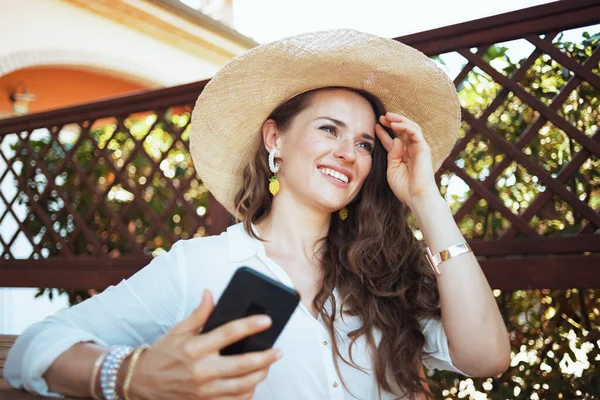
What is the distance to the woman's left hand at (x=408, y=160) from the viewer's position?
1861mm

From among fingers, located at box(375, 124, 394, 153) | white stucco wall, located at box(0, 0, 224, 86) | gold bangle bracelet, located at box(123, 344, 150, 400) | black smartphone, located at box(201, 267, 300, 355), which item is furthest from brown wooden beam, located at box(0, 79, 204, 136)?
black smartphone, located at box(201, 267, 300, 355)

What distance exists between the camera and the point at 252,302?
97cm

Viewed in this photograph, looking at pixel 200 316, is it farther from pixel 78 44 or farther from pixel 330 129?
pixel 78 44

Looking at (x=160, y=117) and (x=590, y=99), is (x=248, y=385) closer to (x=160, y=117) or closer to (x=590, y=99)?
(x=590, y=99)

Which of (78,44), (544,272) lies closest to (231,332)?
(544,272)

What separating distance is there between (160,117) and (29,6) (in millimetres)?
3081

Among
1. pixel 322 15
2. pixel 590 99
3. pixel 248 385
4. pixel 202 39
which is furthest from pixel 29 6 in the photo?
pixel 322 15

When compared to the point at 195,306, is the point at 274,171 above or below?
above

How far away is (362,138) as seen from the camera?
2.02 meters

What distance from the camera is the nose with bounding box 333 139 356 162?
1905mm

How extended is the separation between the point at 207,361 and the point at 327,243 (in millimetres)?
1162

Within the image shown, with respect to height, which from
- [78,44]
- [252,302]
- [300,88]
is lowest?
[252,302]

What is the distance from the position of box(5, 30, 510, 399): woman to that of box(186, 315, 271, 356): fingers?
0.34 meters

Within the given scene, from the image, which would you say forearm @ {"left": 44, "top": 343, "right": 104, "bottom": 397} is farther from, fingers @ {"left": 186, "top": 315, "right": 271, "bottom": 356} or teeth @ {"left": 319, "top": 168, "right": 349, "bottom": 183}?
teeth @ {"left": 319, "top": 168, "right": 349, "bottom": 183}
